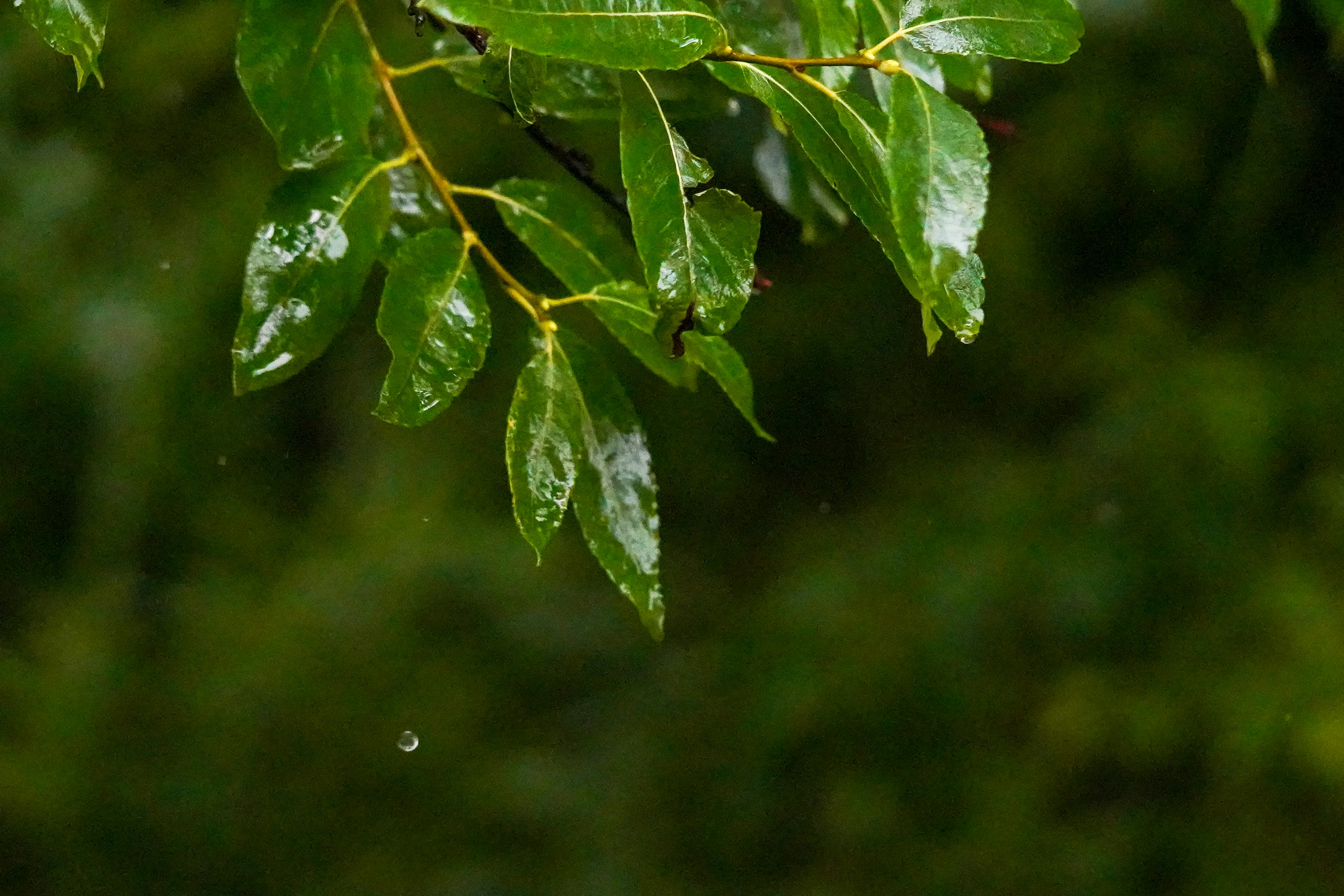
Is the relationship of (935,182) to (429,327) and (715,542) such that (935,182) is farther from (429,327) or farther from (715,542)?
(715,542)

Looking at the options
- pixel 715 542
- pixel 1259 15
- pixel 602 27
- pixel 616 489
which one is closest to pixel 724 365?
pixel 616 489

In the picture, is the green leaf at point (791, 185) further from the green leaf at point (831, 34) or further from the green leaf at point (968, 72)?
the green leaf at point (831, 34)

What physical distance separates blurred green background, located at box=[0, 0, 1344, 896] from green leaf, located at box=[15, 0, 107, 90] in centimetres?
123

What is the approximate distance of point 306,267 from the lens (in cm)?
48

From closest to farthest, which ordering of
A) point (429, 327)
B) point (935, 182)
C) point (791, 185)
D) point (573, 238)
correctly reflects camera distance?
point (935, 182) < point (429, 327) < point (573, 238) < point (791, 185)

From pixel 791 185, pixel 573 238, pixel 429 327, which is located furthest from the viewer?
pixel 791 185

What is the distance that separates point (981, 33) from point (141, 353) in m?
1.64

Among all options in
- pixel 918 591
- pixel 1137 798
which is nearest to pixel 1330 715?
pixel 1137 798

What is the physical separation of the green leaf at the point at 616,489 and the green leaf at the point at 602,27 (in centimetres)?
16

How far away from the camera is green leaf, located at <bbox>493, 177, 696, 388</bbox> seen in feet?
1.82

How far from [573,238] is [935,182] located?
0.24m

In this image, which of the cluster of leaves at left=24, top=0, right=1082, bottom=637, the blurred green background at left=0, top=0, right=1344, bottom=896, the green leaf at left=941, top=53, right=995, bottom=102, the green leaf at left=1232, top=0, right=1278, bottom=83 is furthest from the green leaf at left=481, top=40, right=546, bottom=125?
the blurred green background at left=0, top=0, right=1344, bottom=896

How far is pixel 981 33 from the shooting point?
0.39 meters

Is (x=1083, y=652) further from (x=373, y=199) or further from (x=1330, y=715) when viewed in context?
(x=373, y=199)
